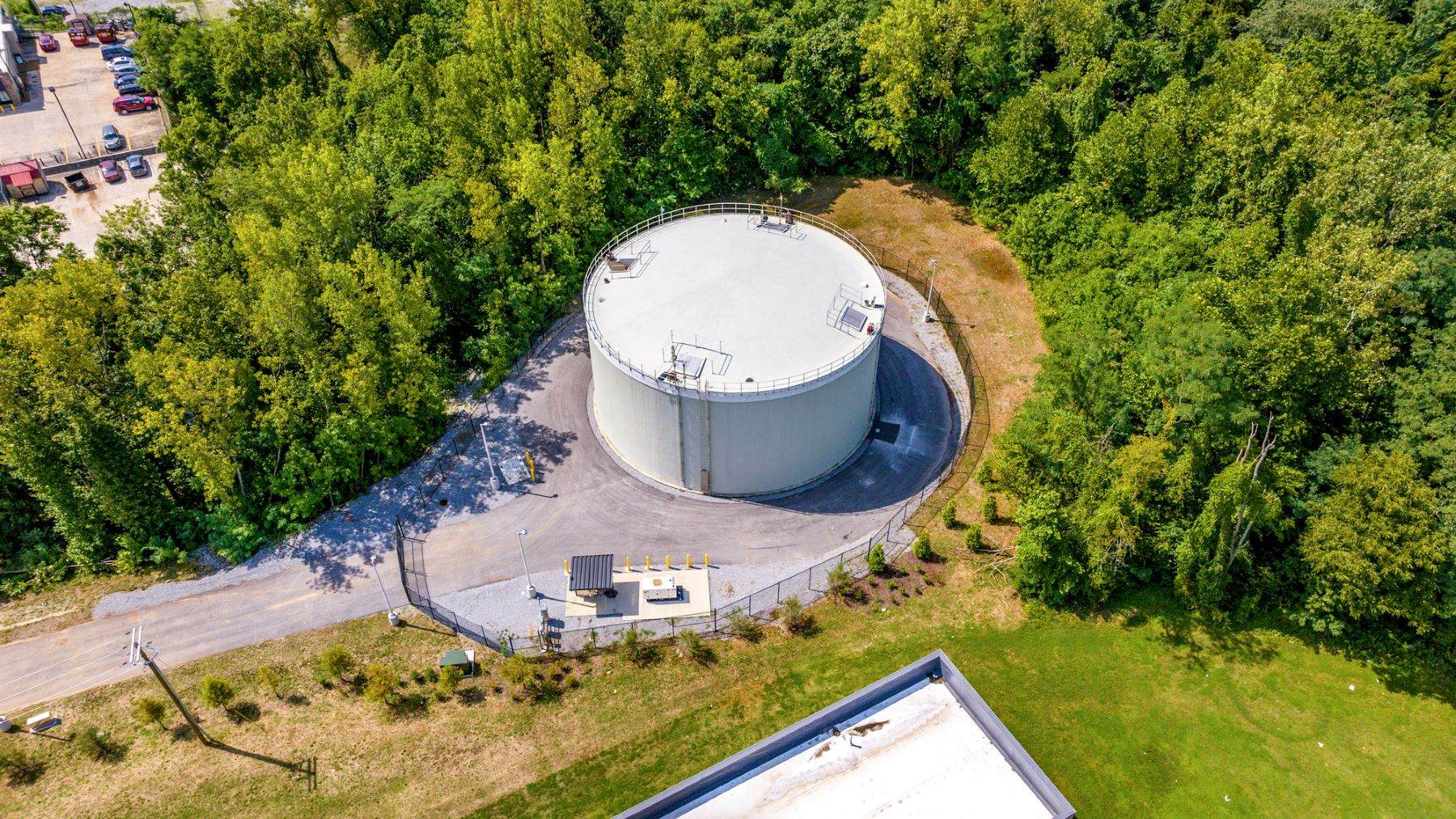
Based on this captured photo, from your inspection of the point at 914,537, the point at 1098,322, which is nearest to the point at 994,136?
the point at 1098,322

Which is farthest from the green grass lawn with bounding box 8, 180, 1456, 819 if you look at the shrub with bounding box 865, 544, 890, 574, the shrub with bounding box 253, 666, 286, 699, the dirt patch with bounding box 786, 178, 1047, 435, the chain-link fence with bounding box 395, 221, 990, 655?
the dirt patch with bounding box 786, 178, 1047, 435

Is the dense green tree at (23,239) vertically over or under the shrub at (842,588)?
over

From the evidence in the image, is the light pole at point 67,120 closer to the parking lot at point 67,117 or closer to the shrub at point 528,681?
the parking lot at point 67,117

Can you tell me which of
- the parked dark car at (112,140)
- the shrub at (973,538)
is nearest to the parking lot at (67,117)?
the parked dark car at (112,140)

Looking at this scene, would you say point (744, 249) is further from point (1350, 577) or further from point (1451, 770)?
point (1451, 770)

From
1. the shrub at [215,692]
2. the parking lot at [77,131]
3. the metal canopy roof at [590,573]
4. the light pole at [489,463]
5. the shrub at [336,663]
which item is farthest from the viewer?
the parking lot at [77,131]

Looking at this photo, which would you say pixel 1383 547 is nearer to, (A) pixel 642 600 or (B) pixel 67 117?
(A) pixel 642 600
